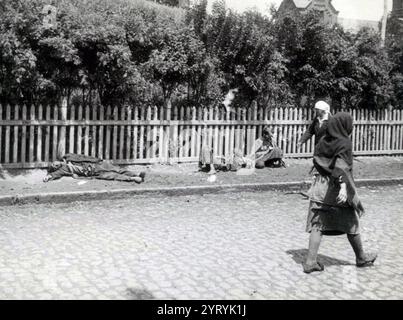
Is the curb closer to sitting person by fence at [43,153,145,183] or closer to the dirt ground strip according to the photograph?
the dirt ground strip

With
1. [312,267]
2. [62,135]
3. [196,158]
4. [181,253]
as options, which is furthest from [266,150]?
[312,267]

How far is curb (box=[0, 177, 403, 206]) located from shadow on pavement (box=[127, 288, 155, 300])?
465 cm

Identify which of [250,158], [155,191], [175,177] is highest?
[250,158]

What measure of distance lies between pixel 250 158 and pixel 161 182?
107 inches

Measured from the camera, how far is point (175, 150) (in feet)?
42.8

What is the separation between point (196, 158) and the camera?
13344 millimetres

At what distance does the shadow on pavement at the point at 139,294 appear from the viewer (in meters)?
Answer: 4.99

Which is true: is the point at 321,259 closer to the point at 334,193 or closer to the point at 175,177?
the point at 334,193

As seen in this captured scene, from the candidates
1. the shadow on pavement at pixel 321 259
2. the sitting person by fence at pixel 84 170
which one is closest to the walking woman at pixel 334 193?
the shadow on pavement at pixel 321 259

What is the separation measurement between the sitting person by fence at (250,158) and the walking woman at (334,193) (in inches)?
253

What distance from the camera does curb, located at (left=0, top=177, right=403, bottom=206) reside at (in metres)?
9.27

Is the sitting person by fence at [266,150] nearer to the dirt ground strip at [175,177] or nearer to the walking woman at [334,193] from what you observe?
the dirt ground strip at [175,177]
